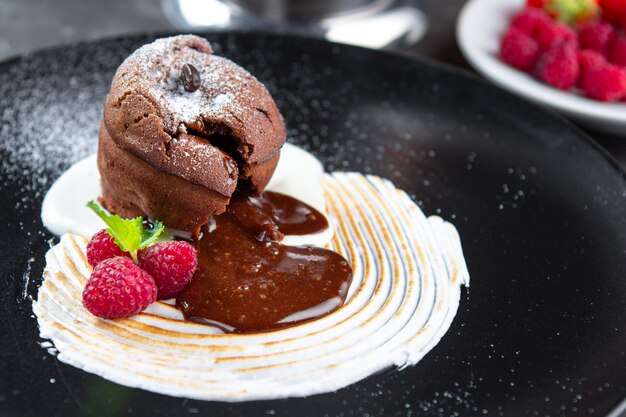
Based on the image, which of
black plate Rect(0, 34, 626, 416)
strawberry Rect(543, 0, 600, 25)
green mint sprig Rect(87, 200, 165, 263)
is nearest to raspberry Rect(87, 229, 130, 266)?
green mint sprig Rect(87, 200, 165, 263)

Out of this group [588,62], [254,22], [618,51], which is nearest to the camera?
[588,62]

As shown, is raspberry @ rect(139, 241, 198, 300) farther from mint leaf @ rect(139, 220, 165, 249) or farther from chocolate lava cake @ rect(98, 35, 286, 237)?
chocolate lava cake @ rect(98, 35, 286, 237)

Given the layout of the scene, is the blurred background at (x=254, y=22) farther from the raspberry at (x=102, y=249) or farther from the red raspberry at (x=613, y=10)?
the raspberry at (x=102, y=249)

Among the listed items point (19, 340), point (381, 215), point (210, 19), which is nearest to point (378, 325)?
point (381, 215)

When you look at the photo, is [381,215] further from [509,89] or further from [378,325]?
[509,89]

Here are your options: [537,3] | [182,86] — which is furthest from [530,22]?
[182,86]

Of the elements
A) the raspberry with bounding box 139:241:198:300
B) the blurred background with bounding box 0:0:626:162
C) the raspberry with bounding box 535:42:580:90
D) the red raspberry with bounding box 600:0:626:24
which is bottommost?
the blurred background with bounding box 0:0:626:162

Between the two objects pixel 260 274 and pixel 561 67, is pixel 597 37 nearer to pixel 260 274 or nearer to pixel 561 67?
pixel 561 67
